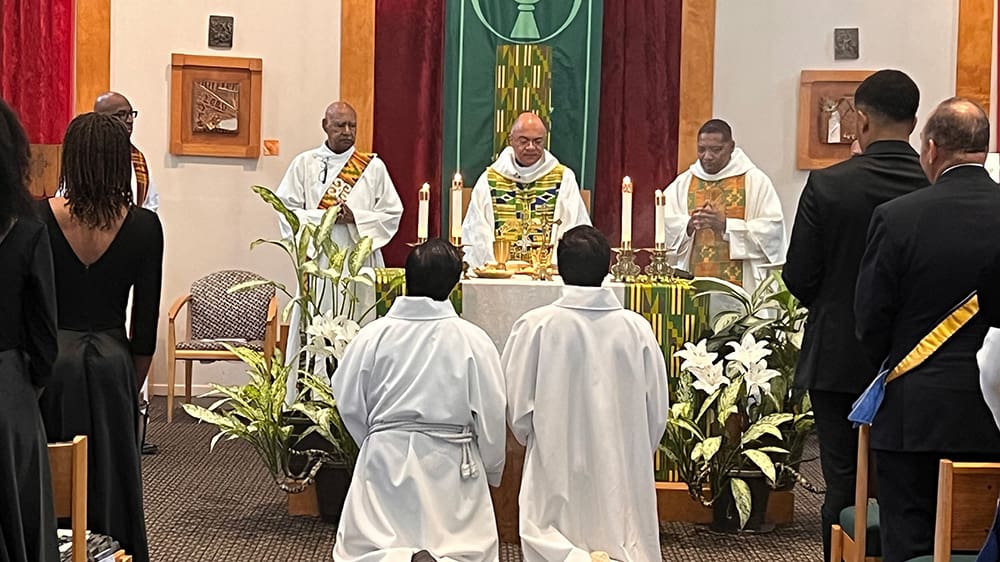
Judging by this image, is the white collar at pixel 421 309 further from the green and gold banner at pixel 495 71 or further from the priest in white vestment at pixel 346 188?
the green and gold banner at pixel 495 71

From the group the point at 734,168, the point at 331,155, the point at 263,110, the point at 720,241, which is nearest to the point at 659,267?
the point at 720,241

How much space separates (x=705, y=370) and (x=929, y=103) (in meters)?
4.20

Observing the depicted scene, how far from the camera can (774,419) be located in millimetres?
5047

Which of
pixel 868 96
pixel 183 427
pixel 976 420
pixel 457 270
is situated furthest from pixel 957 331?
pixel 183 427

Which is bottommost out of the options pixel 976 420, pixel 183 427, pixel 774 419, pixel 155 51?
pixel 183 427

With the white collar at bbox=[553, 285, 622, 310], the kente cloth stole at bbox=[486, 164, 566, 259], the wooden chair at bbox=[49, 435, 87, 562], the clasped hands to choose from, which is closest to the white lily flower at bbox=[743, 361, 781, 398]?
the white collar at bbox=[553, 285, 622, 310]

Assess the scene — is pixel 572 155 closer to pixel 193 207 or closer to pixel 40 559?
pixel 193 207

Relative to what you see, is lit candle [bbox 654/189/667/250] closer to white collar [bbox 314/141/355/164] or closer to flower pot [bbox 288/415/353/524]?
flower pot [bbox 288/415/353/524]

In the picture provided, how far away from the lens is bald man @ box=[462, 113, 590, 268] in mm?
6977

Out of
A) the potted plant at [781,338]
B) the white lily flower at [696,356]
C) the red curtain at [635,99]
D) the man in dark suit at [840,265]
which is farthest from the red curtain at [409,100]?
the man in dark suit at [840,265]

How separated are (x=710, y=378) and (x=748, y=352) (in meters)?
0.18

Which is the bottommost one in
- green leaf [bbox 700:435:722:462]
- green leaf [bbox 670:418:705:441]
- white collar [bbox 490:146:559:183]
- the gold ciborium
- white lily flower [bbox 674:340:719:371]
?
green leaf [bbox 700:435:722:462]

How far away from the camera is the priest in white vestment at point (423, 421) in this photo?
4.01m

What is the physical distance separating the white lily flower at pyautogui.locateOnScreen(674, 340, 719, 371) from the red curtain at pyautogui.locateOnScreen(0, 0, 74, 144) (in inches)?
189
